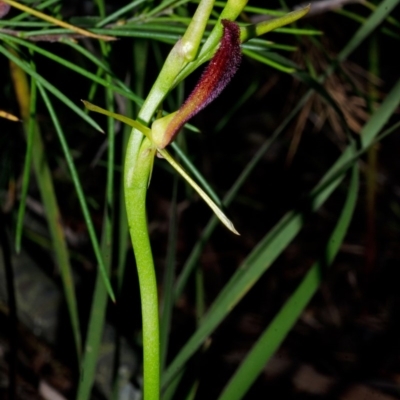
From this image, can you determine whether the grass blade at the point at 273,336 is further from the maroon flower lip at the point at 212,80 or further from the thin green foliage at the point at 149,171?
the maroon flower lip at the point at 212,80

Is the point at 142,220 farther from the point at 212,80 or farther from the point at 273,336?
the point at 273,336

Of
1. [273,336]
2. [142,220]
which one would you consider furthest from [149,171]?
[273,336]

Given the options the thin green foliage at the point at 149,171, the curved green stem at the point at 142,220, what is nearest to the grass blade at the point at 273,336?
the thin green foliage at the point at 149,171

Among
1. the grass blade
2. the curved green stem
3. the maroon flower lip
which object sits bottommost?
the grass blade

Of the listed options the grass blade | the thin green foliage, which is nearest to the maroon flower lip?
the thin green foliage

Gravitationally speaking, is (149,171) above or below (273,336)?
above

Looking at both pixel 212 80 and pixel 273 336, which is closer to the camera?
pixel 212 80

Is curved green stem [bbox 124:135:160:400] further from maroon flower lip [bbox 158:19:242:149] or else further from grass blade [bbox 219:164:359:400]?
grass blade [bbox 219:164:359:400]

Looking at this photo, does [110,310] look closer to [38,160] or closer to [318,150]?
[38,160]
